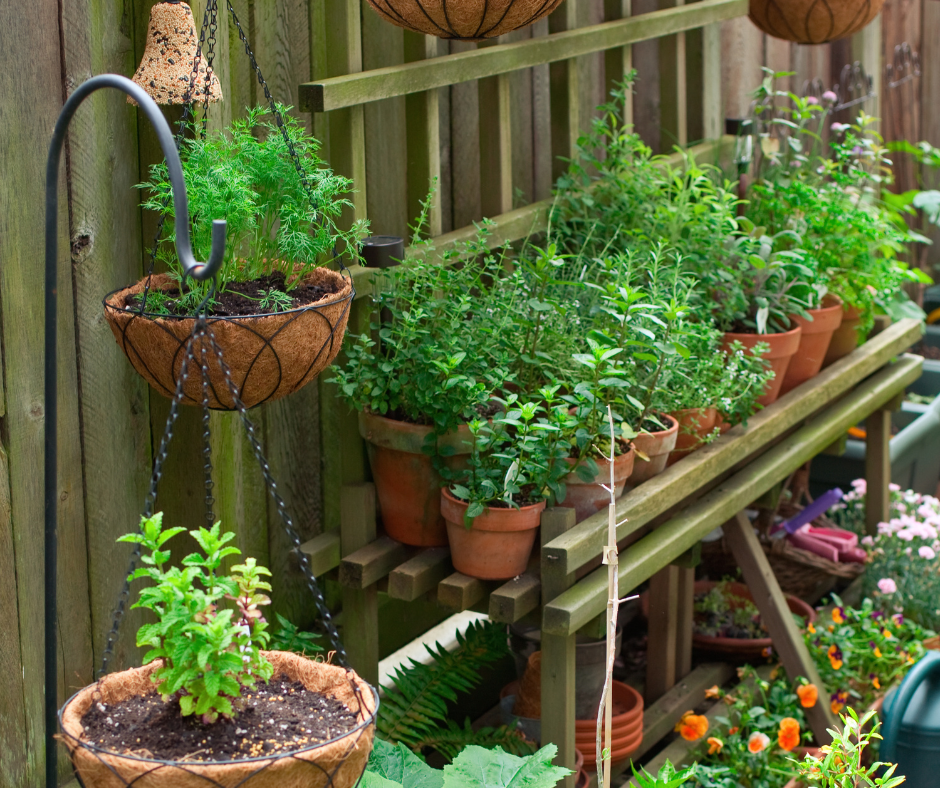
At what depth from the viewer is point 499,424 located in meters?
2.22

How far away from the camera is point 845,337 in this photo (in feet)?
11.2

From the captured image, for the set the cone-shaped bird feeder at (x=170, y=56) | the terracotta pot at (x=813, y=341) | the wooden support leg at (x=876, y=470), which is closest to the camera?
the cone-shaped bird feeder at (x=170, y=56)

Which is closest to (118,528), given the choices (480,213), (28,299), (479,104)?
(28,299)

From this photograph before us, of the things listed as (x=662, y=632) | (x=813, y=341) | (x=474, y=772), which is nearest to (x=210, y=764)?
(x=474, y=772)

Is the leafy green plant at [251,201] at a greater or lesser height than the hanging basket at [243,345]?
greater

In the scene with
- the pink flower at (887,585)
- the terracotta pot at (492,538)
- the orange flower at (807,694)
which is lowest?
the orange flower at (807,694)

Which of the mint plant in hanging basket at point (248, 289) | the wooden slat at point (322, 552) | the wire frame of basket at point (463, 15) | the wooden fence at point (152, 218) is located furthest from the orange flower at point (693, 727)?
the wire frame of basket at point (463, 15)

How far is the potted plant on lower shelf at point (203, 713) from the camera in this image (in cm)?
122

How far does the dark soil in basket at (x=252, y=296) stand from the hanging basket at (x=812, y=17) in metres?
2.06

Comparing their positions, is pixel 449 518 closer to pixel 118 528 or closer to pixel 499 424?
pixel 499 424

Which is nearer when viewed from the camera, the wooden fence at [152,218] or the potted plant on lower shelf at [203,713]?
the potted plant on lower shelf at [203,713]

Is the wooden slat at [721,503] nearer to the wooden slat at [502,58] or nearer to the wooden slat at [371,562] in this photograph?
the wooden slat at [371,562]

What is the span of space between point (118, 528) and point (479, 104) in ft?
4.57

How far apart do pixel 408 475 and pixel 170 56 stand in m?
0.95
